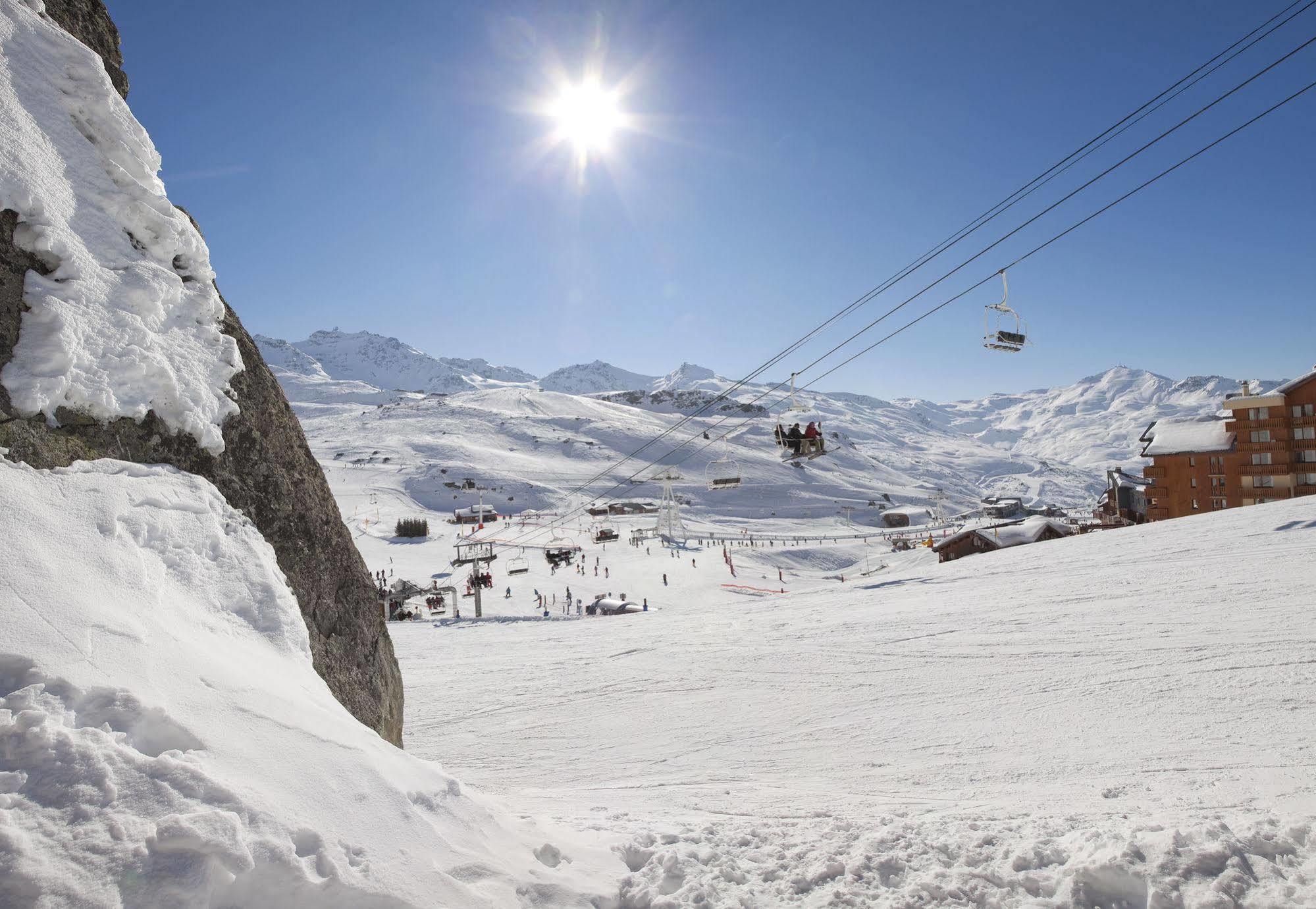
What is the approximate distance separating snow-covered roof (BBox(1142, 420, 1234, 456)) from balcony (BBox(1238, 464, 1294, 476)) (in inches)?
54.4

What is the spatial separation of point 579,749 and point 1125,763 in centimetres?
561

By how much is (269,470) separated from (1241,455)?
44.7m

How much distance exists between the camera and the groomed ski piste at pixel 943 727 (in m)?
3.43

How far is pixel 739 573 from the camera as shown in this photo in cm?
4338

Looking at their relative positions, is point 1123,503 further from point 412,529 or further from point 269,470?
point 269,470

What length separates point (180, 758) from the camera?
2.60 m

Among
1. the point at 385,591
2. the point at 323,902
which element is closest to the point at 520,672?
the point at 323,902

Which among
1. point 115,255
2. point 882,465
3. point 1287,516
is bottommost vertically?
point 1287,516

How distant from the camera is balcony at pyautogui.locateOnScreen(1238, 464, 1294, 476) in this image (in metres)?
31.9

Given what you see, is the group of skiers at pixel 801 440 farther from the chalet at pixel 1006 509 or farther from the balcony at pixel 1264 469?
the chalet at pixel 1006 509

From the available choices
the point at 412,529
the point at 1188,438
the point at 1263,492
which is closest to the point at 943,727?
the point at 1263,492

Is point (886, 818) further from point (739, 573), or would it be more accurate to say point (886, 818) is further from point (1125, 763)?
point (739, 573)

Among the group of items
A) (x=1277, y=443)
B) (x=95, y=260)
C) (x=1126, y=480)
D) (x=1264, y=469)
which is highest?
(x=1126, y=480)

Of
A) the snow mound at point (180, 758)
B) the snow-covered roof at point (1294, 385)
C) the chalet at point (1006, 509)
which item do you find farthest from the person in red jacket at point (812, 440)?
the chalet at point (1006, 509)
